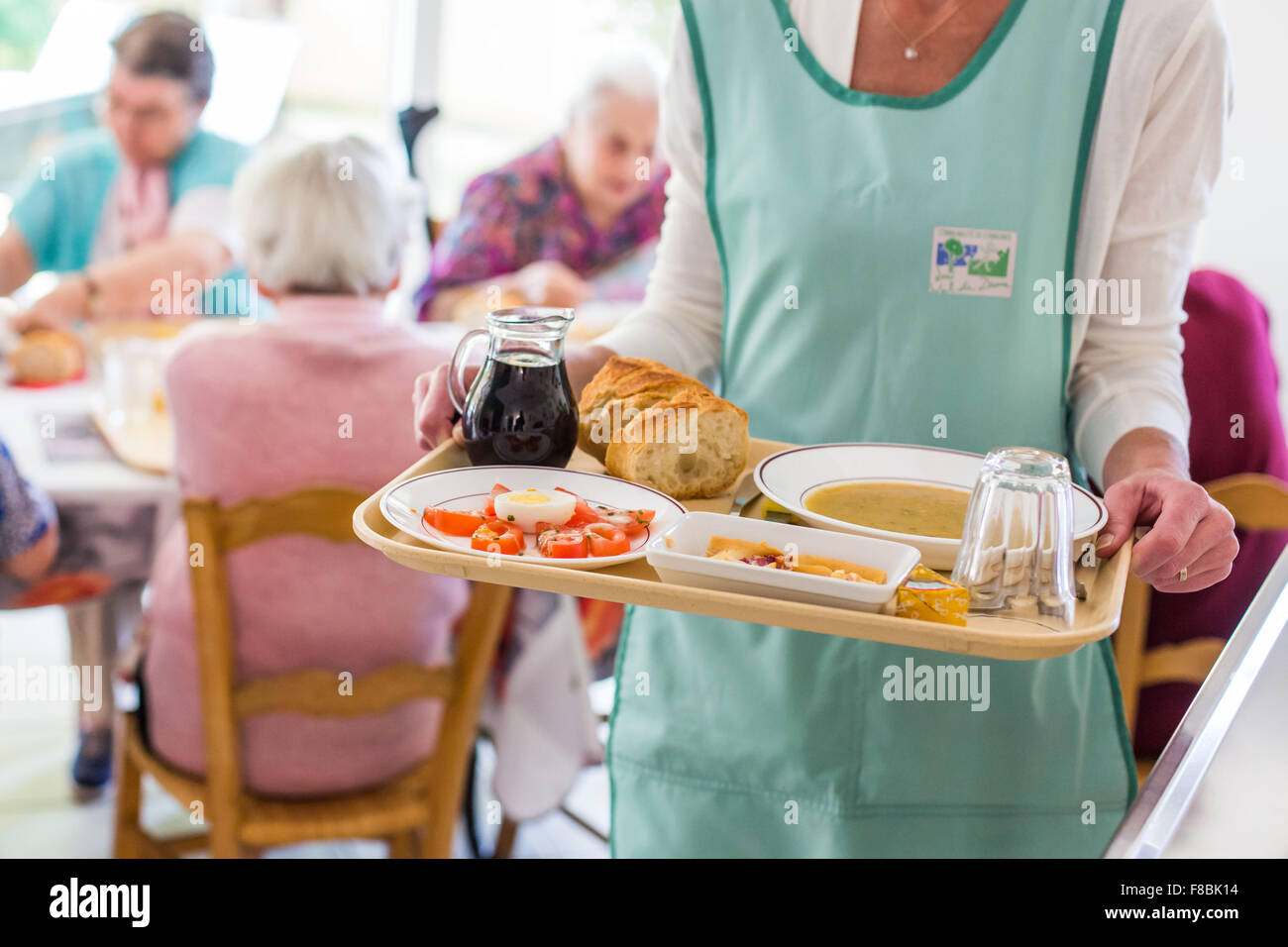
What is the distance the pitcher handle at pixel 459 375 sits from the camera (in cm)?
114

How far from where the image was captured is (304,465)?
2.00 metres

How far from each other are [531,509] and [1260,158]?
10.1 feet

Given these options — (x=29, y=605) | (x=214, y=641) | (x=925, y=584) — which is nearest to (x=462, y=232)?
(x=29, y=605)

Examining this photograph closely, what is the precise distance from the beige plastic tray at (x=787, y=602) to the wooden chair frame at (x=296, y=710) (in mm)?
827

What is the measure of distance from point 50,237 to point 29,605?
1.38 m

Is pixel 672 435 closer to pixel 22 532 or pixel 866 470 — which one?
pixel 866 470

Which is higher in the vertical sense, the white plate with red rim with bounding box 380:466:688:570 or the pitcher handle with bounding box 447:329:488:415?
the pitcher handle with bounding box 447:329:488:415

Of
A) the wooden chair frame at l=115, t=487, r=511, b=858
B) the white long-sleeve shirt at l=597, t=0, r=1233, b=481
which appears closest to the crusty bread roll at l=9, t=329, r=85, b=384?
the wooden chair frame at l=115, t=487, r=511, b=858

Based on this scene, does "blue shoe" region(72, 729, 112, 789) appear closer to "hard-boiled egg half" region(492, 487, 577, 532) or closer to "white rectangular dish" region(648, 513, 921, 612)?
"hard-boiled egg half" region(492, 487, 577, 532)

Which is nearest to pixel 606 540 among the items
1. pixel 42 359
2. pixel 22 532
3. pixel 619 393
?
pixel 619 393

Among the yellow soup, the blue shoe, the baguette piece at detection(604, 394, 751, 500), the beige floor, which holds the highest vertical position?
the baguette piece at detection(604, 394, 751, 500)

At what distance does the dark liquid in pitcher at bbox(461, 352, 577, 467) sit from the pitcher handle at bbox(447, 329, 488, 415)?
0.03 m

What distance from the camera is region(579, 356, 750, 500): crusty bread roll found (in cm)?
107

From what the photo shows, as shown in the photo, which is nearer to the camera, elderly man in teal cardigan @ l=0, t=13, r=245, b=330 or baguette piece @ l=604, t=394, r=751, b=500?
baguette piece @ l=604, t=394, r=751, b=500
